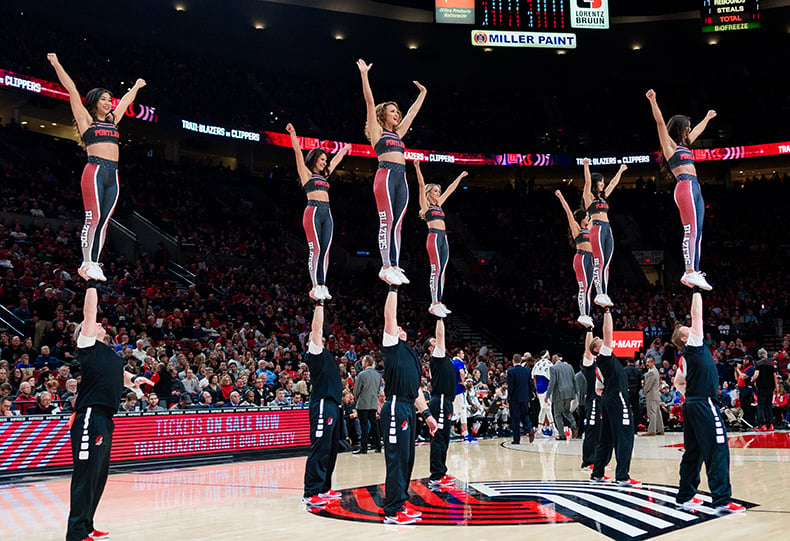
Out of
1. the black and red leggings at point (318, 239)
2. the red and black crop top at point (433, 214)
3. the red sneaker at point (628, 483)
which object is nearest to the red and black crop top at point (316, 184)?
the black and red leggings at point (318, 239)

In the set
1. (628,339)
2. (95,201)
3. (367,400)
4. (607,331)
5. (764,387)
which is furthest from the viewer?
(628,339)

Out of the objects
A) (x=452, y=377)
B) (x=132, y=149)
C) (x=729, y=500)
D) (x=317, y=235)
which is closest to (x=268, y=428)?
(x=452, y=377)

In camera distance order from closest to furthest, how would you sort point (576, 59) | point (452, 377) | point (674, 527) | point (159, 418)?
point (674, 527), point (452, 377), point (159, 418), point (576, 59)

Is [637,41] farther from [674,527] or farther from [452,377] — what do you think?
[674,527]

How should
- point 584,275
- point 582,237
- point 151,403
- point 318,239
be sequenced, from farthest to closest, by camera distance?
point 151,403
point 582,237
point 584,275
point 318,239

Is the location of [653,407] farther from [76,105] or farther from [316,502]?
[76,105]

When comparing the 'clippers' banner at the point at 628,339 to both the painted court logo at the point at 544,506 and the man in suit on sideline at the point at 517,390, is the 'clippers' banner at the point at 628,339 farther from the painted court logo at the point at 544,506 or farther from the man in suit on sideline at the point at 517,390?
the painted court logo at the point at 544,506

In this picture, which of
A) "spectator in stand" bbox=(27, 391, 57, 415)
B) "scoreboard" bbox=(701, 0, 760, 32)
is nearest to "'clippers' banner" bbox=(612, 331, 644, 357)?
"scoreboard" bbox=(701, 0, 760, 32)

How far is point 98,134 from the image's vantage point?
22.8 feet

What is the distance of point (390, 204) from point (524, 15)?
19410 millimetres

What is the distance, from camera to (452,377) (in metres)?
9.62

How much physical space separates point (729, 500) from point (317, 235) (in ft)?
15.9

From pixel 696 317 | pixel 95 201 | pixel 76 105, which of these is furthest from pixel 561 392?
pixel 76 105

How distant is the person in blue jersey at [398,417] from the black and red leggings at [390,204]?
39 cm
